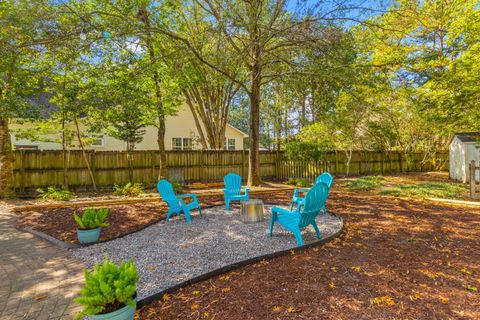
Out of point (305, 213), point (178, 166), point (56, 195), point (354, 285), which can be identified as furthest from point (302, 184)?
point (56, 195)

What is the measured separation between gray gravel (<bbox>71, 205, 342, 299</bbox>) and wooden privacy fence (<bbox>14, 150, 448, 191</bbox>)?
243 inches

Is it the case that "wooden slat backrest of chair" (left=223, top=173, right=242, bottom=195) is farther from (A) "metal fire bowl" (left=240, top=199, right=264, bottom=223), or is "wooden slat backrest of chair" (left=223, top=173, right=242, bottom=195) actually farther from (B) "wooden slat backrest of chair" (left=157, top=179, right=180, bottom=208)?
(B) "wooden slat backrest of chair" (left=157, top=179, right=180, bottom=208)

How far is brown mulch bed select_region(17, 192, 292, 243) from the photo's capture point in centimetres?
459

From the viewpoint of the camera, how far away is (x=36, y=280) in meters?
2.88

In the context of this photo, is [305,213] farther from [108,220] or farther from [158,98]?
[158,98]

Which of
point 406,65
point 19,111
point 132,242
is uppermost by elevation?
point 406,65

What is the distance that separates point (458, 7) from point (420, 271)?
13.0m

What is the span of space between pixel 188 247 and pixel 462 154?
1352 cm

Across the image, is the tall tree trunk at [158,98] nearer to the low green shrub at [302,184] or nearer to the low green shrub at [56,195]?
the low green shrub at [56,195]

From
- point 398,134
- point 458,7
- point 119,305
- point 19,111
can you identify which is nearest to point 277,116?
point 398,134

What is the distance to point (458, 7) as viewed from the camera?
34.8ft

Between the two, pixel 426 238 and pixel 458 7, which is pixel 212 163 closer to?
pixel 426 238

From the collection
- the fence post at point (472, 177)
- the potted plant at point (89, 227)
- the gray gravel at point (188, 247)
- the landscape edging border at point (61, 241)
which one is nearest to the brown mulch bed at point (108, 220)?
the landscape edging border at point (61, 241)

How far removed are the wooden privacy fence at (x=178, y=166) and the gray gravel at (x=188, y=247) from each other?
6169mm
